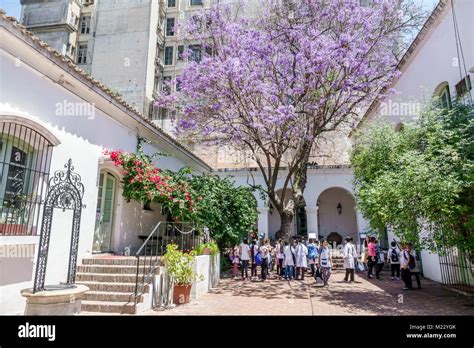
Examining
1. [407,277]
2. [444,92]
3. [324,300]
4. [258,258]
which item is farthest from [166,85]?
[407,277]

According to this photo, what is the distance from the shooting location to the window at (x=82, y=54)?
28.3 meters

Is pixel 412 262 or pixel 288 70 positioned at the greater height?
pixel 288 70

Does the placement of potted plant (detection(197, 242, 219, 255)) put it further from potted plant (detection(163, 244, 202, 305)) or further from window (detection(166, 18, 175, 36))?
window (detection(166, 18, 175, 36))

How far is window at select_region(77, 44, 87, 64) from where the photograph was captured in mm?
28281

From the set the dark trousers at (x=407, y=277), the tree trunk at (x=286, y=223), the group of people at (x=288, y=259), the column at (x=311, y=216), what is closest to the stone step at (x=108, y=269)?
the group of people at (x=288, y=259)

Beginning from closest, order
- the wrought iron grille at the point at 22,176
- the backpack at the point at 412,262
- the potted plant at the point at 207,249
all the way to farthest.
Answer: the wrought iron grille at the point at 22,176, the potted plant at the point at 207,249, the backpack at the point at 412,262

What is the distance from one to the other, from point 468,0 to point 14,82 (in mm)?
11699

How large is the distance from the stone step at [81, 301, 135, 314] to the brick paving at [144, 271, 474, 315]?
446mm

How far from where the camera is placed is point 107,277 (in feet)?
24.2

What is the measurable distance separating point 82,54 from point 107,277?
27.1 meters

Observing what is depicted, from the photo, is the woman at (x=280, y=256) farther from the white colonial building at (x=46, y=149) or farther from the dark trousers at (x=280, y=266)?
the white colonial building at (x=46, y=149)

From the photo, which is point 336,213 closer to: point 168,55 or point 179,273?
point 179,273

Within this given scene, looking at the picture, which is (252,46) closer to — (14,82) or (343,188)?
(14,82)

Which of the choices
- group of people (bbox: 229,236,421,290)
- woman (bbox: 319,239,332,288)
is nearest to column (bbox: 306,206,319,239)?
group of people (bbox: 229,236,421,290)
